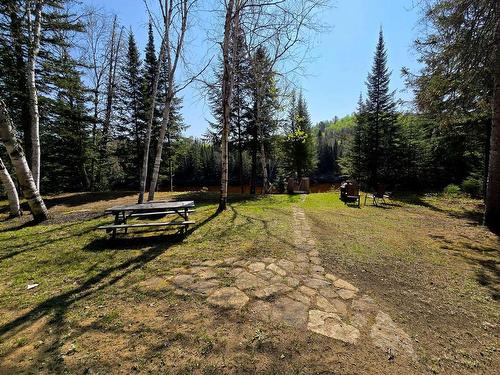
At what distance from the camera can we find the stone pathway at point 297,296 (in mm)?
2531

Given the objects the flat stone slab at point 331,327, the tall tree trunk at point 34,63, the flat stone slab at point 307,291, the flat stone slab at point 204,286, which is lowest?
the flat stone slab at point 331,327

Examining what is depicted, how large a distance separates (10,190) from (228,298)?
24.6ft

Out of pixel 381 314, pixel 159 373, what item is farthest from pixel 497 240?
pixel 159 373

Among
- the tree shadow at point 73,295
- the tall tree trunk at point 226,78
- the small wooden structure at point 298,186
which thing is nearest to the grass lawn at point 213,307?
the tree shadow at point 73,295

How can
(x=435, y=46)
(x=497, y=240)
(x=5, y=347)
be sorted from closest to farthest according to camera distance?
1. (x=5, y=347)
2. (x=497, y=240)
3. (x=435, y=46)

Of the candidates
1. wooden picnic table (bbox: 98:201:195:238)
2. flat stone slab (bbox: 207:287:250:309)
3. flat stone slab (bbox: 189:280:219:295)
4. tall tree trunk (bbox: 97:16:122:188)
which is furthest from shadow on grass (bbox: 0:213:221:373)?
tall tree trunk (bbox: 97:16:122:188)

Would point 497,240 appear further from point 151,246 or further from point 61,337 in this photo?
point 61,337

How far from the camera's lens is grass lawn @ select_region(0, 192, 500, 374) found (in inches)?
84.0

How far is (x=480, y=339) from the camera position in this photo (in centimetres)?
252

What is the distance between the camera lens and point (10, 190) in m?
6.96

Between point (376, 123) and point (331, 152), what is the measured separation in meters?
49.8

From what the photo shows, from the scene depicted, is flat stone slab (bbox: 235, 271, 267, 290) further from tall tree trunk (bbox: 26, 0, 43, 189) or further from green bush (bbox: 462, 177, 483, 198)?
green bush (bbox: 462, 177, 483, 198)

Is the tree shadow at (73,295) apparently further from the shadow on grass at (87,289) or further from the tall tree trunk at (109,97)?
the tall tree trunk at (109,97)

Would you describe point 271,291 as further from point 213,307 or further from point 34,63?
point 34,63
